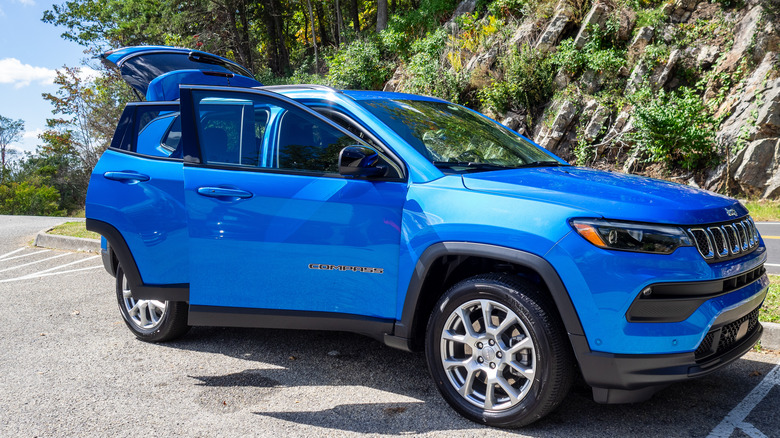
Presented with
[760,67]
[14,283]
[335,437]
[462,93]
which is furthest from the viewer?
[462,93]

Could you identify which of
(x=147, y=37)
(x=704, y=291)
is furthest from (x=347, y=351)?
(x=147, y=37)

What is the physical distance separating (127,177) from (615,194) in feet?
10.9

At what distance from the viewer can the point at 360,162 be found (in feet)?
11.0

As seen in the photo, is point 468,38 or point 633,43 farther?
point 468,38

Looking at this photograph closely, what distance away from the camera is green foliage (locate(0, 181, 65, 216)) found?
51.2m

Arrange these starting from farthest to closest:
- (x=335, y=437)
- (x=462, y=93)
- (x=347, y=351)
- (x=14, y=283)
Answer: (x=462, y=93) → (x=14, y=283) → (x=347, y=351) → (x=335, y=437)

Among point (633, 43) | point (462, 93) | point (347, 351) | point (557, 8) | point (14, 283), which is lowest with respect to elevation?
point (14, 283)

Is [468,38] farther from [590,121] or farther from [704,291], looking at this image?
[704,291]

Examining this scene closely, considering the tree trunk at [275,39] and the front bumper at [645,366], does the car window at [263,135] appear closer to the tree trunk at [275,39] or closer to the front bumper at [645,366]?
the front bumper at [645,366]

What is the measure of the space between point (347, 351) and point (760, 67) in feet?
38.8

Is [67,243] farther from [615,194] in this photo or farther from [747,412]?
[747,412]

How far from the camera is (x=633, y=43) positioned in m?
13.9

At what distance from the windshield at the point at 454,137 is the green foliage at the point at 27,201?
54109mm

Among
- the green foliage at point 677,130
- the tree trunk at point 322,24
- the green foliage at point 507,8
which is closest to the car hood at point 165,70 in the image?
the green foliage at point 677,130
